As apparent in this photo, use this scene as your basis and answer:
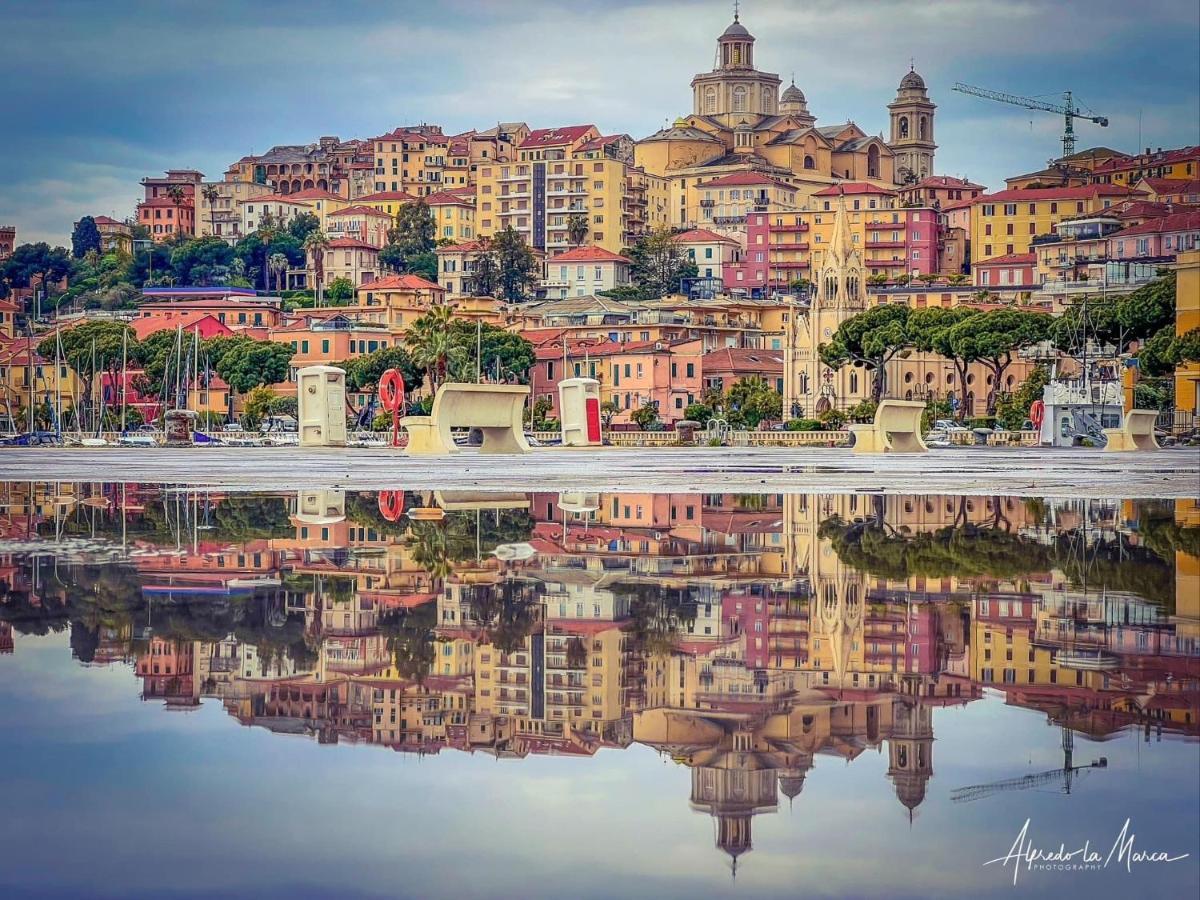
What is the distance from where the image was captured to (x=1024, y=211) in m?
170

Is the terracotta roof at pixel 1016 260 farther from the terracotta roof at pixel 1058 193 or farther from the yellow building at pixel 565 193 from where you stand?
the yellow building at pixel 565 193

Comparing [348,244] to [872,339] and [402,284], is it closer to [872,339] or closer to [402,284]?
[402,284]

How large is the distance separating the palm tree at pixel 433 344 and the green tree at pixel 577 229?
230 ft

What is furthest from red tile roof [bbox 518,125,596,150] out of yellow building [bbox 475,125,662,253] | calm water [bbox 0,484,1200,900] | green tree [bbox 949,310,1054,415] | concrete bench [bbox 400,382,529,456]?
calm water [bbox 0,484,1200,900]

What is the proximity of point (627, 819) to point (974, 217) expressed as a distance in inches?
6669

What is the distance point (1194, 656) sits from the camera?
416 inches

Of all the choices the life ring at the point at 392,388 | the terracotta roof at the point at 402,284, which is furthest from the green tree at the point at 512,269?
the life ring at the point at 392,388

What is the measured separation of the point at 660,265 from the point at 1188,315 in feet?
296

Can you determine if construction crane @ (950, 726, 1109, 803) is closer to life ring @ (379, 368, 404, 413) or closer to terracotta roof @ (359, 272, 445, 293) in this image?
life ring @ (379, 368, 404, 413)

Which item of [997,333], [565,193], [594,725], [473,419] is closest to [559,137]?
[565,193]

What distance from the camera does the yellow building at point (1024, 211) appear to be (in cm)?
16712

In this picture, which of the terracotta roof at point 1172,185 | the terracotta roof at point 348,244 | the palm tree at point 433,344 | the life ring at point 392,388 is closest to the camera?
the life ring at point 392,388

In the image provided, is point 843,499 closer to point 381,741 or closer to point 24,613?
point 24,613

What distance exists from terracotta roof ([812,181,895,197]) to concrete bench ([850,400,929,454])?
112 m
